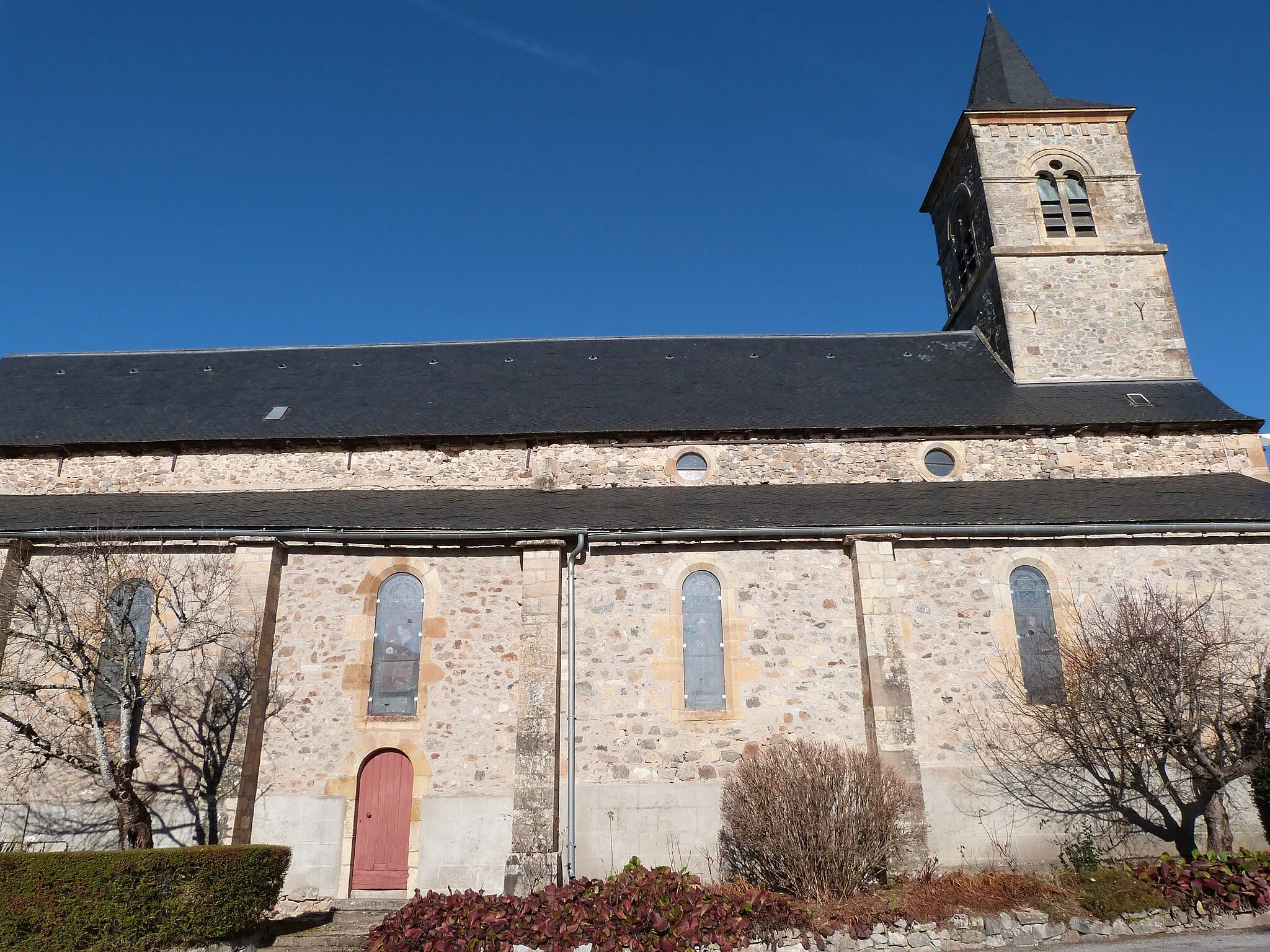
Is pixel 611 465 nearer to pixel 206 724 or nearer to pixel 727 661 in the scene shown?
pixel 727 661

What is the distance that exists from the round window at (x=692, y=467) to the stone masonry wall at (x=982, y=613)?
3.65 m

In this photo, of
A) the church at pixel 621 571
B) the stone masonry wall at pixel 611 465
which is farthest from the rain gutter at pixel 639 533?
the stone masonry wall at pixel 611 465

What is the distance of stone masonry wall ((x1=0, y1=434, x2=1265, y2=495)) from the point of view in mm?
13672

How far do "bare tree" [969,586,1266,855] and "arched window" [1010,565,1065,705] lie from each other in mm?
77

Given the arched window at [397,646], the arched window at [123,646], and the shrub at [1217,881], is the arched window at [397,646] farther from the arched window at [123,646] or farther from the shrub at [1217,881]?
the shrub at [1217,881]

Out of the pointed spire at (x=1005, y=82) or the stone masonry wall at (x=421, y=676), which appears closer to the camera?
the stone masonry wall at (x=421, y=676)

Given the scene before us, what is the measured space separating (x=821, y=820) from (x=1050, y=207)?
46.3 feet

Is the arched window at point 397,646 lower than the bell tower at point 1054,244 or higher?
lower

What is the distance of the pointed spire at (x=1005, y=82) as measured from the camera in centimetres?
1861

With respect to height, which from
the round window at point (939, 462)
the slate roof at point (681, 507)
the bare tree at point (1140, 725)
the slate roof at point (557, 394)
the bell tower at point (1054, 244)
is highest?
the bell tower at point (1054, 244)

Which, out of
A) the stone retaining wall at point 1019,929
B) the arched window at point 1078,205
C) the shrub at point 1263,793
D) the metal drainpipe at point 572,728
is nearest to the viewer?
the stone retaining wall at point 1019,929

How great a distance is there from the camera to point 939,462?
13812 mm

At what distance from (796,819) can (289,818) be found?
18.8 ft

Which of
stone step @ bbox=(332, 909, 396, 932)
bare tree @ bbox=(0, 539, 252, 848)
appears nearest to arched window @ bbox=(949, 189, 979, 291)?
bare tree @ bbox=(0, 539, 252, 848)
